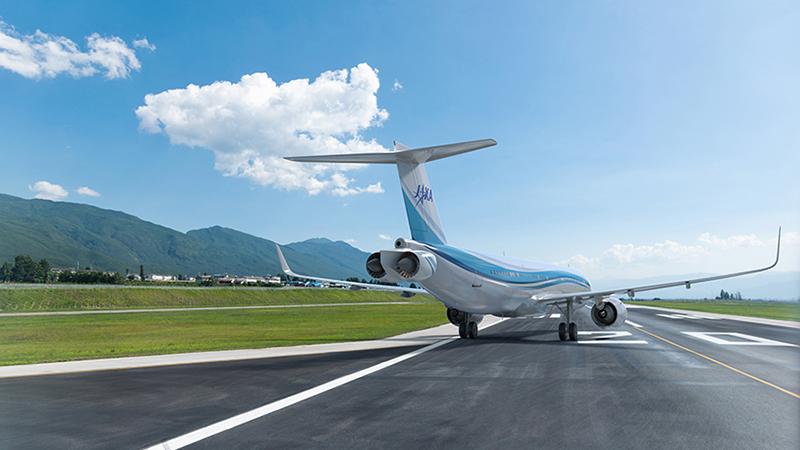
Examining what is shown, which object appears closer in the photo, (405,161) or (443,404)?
(443,404)

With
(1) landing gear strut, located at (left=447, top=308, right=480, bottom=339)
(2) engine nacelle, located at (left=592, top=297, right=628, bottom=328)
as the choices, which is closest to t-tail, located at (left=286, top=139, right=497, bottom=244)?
(1) landing gear strut, located at (left=447, top=308, right=480, bottom=339)

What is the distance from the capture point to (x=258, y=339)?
91.7 ft

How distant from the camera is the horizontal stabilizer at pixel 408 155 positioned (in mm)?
20469

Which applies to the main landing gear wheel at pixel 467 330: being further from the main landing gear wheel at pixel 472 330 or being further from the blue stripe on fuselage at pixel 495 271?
the blue stripe on fuselage at pixel 495 271

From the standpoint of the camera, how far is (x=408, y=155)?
22.4 meters

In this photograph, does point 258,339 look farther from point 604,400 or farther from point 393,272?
point 604,400

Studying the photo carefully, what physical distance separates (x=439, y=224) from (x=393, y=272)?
174 inches

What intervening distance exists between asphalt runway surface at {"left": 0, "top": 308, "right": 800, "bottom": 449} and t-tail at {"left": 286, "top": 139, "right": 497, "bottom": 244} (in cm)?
627

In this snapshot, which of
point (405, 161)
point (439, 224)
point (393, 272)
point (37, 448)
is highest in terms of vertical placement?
point (405, 161)

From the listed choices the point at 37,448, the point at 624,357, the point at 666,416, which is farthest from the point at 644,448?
the point at 624,357

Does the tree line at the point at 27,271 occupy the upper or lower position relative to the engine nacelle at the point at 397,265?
upper

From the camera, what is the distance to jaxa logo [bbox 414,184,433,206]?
23.1m

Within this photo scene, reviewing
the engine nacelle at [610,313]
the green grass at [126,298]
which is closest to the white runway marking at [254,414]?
the engine nacelle at [610,313]

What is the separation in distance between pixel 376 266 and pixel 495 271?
8.18 metres
